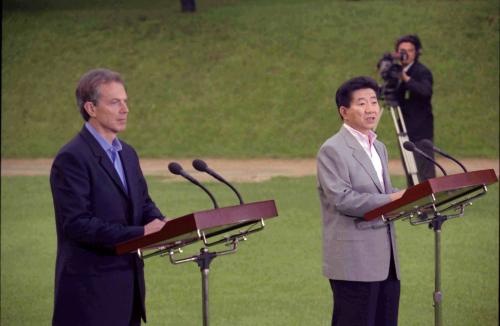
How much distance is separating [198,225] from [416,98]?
24.7 feet

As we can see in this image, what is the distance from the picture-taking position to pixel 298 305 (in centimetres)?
807

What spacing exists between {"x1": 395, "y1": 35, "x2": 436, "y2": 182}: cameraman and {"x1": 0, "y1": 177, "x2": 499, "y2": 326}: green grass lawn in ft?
2.77

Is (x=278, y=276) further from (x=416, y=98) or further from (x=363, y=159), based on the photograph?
(x=363, y=159)

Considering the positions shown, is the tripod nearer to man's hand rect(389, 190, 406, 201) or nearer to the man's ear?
man's hand rect(389, 190, 406, 201)

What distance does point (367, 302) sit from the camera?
4.86 meters

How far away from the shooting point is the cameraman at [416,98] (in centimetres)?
1084

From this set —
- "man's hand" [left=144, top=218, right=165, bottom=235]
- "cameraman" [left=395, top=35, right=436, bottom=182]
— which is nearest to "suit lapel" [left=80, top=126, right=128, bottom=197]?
"man's hand" [left=144, top=218, right=165, bottom=235]

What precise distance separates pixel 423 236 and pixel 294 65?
577 inches

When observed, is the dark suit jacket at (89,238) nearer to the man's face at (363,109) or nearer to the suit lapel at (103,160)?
the suit lapel at (103,160)

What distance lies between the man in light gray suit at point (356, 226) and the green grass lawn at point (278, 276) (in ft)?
8.57

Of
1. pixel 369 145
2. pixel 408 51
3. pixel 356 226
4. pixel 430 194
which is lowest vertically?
pixel 356 226

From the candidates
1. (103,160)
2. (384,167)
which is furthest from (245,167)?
(103,160)

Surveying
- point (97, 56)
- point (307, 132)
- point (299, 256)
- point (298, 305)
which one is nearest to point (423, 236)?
point (299, 256)

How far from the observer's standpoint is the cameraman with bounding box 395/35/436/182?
1084cm
